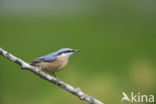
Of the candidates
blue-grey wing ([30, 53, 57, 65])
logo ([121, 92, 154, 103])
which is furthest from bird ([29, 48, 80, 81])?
logo ([121, 92, 154, 103])

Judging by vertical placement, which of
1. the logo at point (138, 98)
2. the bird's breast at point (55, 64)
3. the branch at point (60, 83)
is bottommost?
the branch at point (60, 83)

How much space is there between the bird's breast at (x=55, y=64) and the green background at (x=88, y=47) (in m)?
0.10

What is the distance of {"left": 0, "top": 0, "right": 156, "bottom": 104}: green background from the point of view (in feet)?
3.38

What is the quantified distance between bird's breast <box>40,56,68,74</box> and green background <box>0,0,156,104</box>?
0.10 m

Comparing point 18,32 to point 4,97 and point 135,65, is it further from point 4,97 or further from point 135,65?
point 135,65

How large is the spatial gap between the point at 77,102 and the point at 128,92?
0.19 m

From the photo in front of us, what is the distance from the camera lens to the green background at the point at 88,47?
103 cm

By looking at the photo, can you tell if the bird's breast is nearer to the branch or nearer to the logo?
the branch

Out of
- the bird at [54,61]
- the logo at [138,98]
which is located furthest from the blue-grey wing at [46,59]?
the logo at [138,98]

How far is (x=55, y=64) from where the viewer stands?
89 cm

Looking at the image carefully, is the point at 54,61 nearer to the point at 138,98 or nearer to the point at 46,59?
the point at 46,59

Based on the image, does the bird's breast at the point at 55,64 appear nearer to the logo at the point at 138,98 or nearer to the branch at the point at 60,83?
the branch at the point at 60,83

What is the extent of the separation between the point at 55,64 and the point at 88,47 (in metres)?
0.25

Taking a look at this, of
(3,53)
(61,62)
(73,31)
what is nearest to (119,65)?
(73,31)
